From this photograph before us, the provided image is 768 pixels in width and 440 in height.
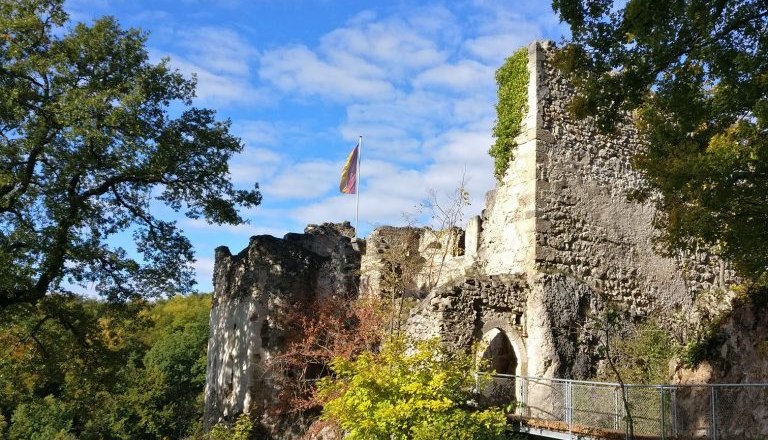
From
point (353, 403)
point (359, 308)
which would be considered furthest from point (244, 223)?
point (353, 403)

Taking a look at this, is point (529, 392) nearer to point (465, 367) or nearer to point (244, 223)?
point (465, 367)

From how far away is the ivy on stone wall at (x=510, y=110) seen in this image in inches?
703

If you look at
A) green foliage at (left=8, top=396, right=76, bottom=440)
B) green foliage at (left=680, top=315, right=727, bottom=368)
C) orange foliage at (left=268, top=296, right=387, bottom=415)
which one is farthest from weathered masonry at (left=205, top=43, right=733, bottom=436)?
green foliage at (left=8, top=396, right=76, bottom=440)

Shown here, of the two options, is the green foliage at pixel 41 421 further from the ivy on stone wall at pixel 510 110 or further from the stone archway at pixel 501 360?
the ivy on stone wall at pixel 510 110

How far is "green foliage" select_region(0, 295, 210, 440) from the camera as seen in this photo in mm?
17484

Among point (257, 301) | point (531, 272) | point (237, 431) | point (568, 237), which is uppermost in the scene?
point (568, 237)

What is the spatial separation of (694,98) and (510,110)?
7597mm

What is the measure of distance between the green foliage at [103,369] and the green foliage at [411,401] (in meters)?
7.06

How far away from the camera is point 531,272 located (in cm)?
1652

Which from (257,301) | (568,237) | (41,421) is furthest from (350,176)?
(41,421)

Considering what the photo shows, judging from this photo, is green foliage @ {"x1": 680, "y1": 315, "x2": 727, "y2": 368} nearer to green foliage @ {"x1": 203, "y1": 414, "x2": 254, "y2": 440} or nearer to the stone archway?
the stone archway

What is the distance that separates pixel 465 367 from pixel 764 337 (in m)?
4.93

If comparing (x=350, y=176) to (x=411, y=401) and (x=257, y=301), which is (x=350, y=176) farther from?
(x=411, y=401)

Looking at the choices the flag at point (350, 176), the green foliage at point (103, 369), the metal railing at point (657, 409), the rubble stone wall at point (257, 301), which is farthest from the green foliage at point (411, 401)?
the flag at point (350, 176)
